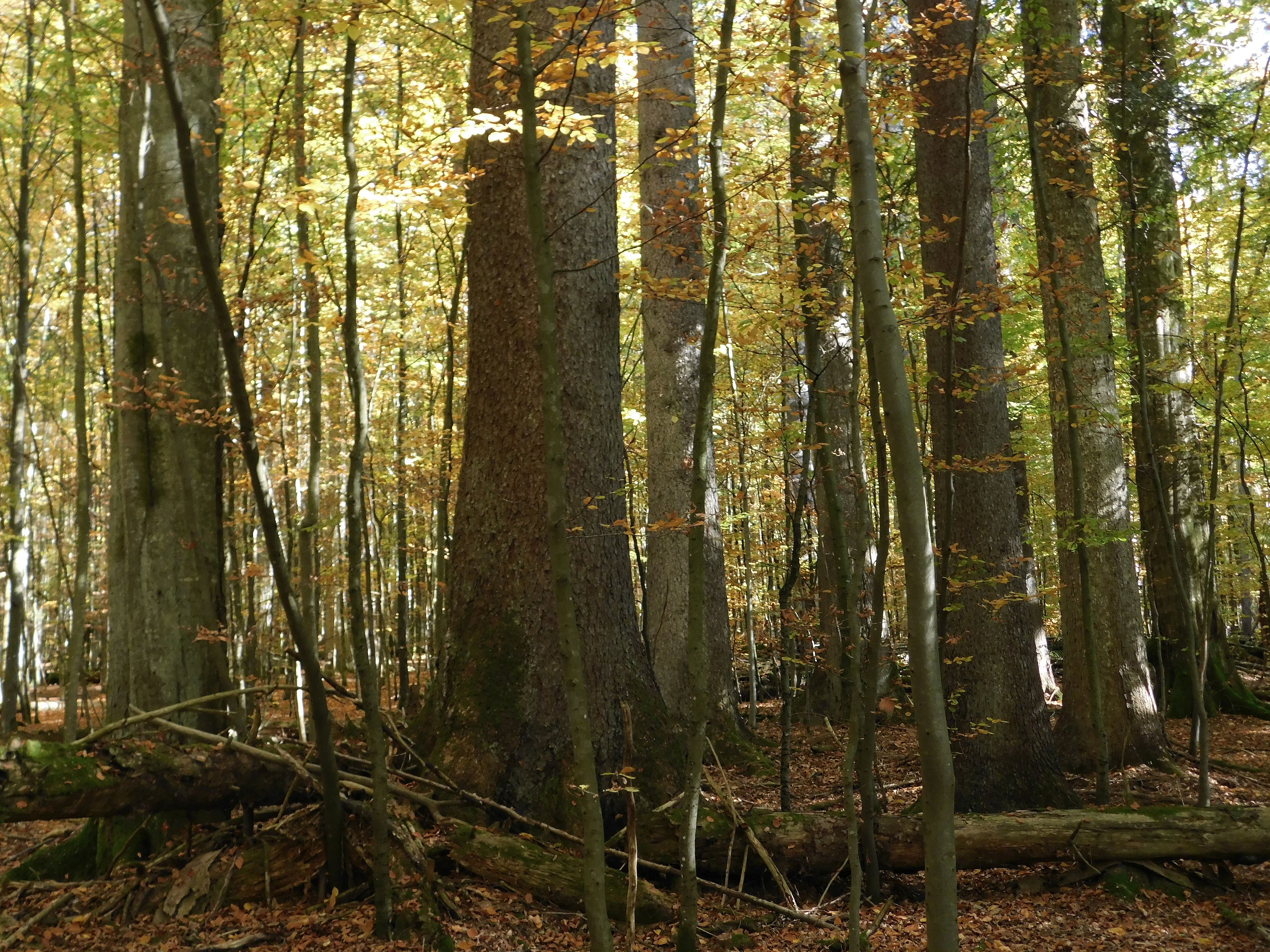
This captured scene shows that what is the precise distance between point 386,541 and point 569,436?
399 inches

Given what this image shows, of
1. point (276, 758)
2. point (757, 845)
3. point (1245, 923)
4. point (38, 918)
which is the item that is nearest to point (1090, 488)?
point (1245, 923)

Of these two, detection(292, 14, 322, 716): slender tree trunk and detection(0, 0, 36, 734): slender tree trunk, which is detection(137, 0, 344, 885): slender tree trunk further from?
detection(0, 0, 36, 734): slender tree trunk

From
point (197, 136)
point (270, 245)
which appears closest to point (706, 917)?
point (197, 136)

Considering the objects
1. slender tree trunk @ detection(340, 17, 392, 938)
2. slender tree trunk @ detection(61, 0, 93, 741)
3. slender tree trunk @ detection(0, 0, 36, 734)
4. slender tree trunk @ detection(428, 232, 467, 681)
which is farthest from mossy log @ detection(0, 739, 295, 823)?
slender tree trunk @ detection(0, 0, 36, 734)

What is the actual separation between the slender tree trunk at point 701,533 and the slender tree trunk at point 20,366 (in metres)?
6.86

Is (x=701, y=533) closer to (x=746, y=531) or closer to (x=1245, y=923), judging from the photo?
(x=1245, y=923)

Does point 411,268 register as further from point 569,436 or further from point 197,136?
point 569,436

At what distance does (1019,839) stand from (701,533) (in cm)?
307

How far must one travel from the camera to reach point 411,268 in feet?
43.2

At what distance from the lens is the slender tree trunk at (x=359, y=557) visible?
156 inches

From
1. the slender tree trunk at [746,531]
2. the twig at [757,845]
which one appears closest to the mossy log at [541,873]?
the twig at [757,845]

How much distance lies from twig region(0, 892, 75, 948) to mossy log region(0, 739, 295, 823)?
57cm

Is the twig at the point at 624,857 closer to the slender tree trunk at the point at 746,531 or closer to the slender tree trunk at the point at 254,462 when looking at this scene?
the slender tree trunk at the point at 254,462

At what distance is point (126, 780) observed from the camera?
13.4 feet
